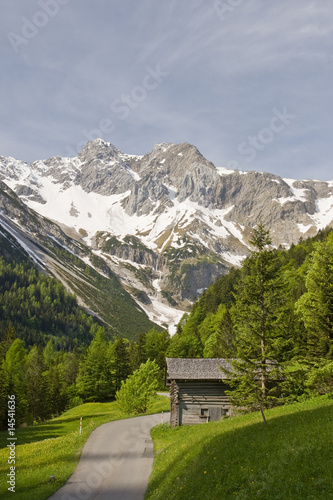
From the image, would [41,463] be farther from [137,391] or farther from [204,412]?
[137,391]

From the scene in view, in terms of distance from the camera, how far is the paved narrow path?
59.0 feet

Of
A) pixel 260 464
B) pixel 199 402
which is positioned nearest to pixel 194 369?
pixel 199 402

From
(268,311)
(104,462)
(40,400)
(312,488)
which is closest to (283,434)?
(312,488)

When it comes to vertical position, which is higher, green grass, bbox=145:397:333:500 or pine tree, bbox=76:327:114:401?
green grass, bbox=145:397:333:500

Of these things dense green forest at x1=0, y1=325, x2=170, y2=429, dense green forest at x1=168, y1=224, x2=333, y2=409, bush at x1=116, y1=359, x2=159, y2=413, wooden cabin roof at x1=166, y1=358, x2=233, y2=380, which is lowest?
dense green forest at x1=0, y1=325, x2=170, y2=429

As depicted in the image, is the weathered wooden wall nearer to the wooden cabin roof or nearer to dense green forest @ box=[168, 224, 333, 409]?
the wooden cabin roof

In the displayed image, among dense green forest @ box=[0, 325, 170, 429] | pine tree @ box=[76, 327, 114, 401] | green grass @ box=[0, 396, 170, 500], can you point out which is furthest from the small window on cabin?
pine tree @ box=[76, 327, 114, 401]

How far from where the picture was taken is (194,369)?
35.0m

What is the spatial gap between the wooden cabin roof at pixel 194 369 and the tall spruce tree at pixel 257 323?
693 cm

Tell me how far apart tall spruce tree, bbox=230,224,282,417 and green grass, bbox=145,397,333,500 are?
587cm

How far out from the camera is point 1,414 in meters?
46.9

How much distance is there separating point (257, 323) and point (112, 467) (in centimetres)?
1365

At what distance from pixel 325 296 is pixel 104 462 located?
64.9ft

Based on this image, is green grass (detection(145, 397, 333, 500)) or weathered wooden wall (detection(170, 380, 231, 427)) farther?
weathered wooden wall (detection(170, 380, 231, 427))
